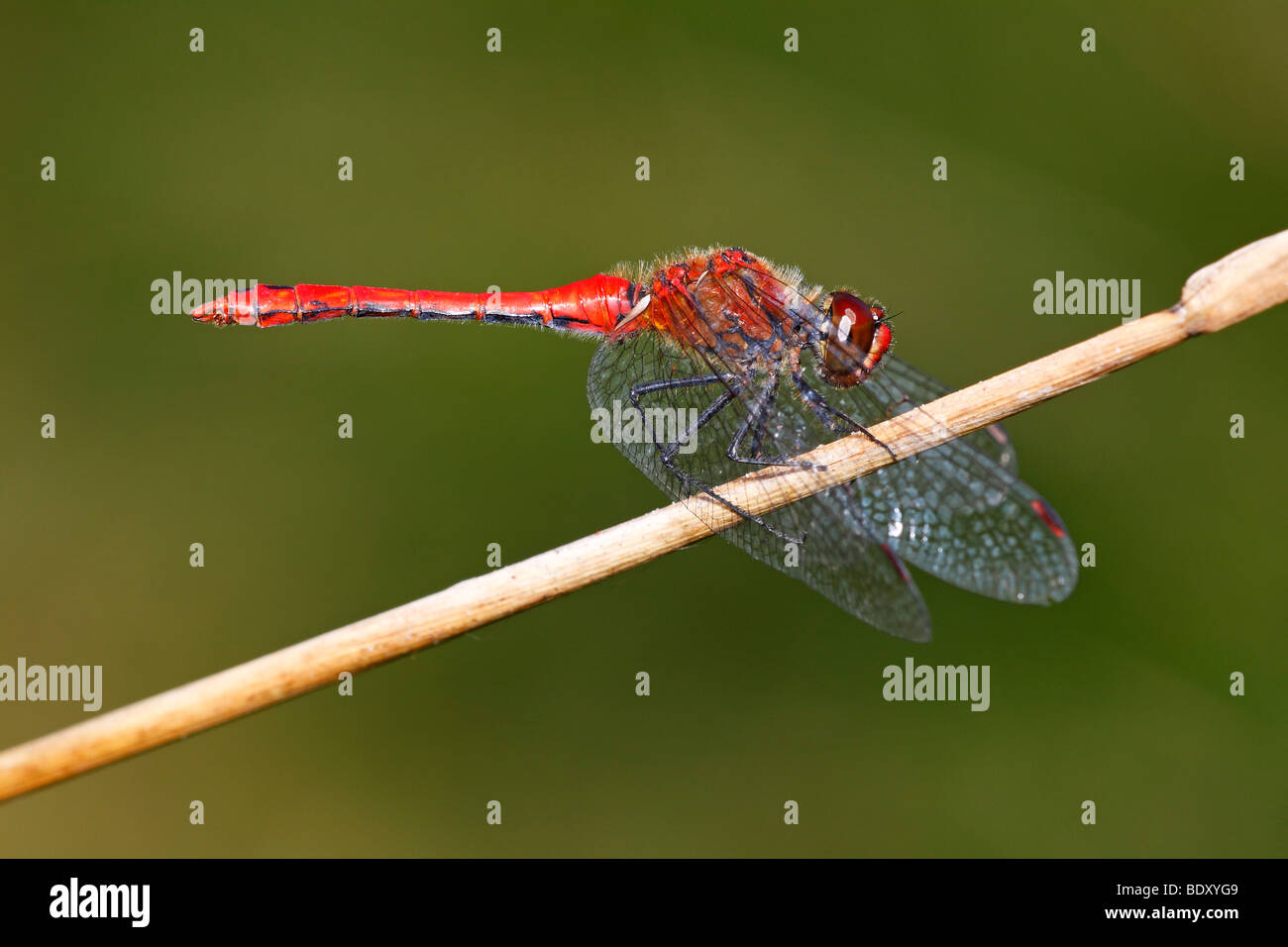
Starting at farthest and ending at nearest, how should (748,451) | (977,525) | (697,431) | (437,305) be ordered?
(437,305)
(977,525)
(697,431)
(748,451)

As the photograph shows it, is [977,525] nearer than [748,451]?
No

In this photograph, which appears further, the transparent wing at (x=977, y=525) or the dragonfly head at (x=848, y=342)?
the transparent wing at (x=977, y=525)

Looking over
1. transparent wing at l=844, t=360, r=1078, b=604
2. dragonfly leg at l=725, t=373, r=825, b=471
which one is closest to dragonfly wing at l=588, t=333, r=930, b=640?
dragonfly leg at l=725, t=373, r=825, b=471

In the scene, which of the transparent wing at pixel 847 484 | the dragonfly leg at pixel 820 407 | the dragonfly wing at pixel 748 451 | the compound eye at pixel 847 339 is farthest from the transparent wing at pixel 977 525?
the dragonfly leg at pixel 820 407

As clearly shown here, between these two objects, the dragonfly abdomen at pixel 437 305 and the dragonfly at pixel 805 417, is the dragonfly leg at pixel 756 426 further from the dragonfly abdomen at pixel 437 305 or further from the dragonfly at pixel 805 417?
the dragonfly abdomen at pixel 437 305

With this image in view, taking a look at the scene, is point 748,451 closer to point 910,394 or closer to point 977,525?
point 910,394

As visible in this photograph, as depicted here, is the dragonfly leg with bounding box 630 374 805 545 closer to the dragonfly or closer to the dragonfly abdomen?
the dragonfly

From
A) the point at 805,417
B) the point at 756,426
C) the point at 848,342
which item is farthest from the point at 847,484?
the point at 848,342
